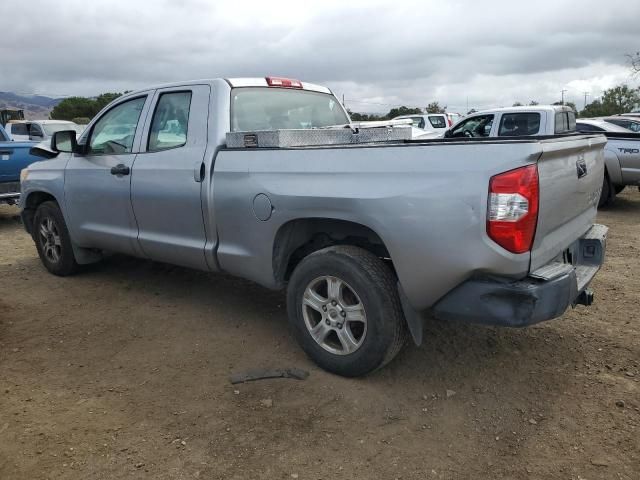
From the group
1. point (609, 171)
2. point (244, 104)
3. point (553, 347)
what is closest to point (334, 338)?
point (553, 347)

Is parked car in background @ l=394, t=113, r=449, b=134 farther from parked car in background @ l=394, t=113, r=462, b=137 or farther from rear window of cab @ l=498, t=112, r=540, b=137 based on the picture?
rear window of cab @ l=498, t=112, r=540, b=137

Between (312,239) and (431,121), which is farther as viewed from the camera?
(431,121)

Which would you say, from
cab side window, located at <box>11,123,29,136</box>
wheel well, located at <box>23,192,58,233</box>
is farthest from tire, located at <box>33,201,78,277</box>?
cab side window, located at <box>11,123,29,136</box>

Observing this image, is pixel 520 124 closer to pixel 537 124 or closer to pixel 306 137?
pixel 537 124

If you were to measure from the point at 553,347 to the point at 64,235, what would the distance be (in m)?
4.62

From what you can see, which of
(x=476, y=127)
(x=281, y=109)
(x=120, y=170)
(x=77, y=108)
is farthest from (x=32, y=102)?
(x=281, y=109)

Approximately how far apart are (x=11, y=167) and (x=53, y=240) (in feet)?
12.8

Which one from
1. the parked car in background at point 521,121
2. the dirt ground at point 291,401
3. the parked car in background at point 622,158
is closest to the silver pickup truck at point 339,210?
the dirt ground at point 291,401

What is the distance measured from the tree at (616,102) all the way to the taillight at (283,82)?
34559mm

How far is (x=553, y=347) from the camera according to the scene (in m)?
3.82

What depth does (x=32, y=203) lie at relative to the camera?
19.6 ft

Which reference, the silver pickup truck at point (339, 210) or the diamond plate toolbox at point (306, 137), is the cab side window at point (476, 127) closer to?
the silver pickup truck at point (339, 210)

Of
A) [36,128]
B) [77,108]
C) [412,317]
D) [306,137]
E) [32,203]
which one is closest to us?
[412,317]

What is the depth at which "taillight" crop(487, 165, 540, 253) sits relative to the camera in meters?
2.64
